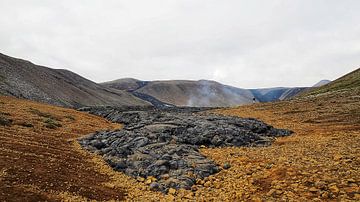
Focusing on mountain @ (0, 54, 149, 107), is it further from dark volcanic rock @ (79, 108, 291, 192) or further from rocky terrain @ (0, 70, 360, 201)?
rocky terrain @ (0, 70, 360, 201)

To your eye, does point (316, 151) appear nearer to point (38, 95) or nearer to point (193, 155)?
point (193, 155)

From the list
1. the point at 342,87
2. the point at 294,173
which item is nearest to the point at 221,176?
the point at 294,173

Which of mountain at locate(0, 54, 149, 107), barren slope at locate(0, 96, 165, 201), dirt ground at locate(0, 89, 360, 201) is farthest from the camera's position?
mountain at locate(0, 54, 149, 107)

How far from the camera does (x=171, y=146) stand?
64.4 feet

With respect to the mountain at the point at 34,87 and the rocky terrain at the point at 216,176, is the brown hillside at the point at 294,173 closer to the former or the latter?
the rocky terrain at the point at 216,176

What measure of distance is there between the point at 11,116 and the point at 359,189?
29882 millimetres

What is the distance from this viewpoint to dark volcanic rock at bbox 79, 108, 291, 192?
52.0 feet

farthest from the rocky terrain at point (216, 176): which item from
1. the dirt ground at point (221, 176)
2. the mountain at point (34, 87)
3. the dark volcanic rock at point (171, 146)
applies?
the mountain at point (34, 87)

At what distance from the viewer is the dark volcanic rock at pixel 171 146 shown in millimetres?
15859

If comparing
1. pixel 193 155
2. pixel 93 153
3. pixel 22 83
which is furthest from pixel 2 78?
pixel 193 155

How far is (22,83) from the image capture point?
269ft

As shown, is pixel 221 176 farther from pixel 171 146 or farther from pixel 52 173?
pixel 52 173

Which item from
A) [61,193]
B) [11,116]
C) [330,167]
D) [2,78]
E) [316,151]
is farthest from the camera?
[2,78]

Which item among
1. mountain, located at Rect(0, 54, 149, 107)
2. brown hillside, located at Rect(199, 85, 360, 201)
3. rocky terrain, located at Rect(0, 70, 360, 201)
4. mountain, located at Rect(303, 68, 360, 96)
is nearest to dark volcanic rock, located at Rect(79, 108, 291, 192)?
rocky terrain, located at Rect(0, 70, 360, 201)
